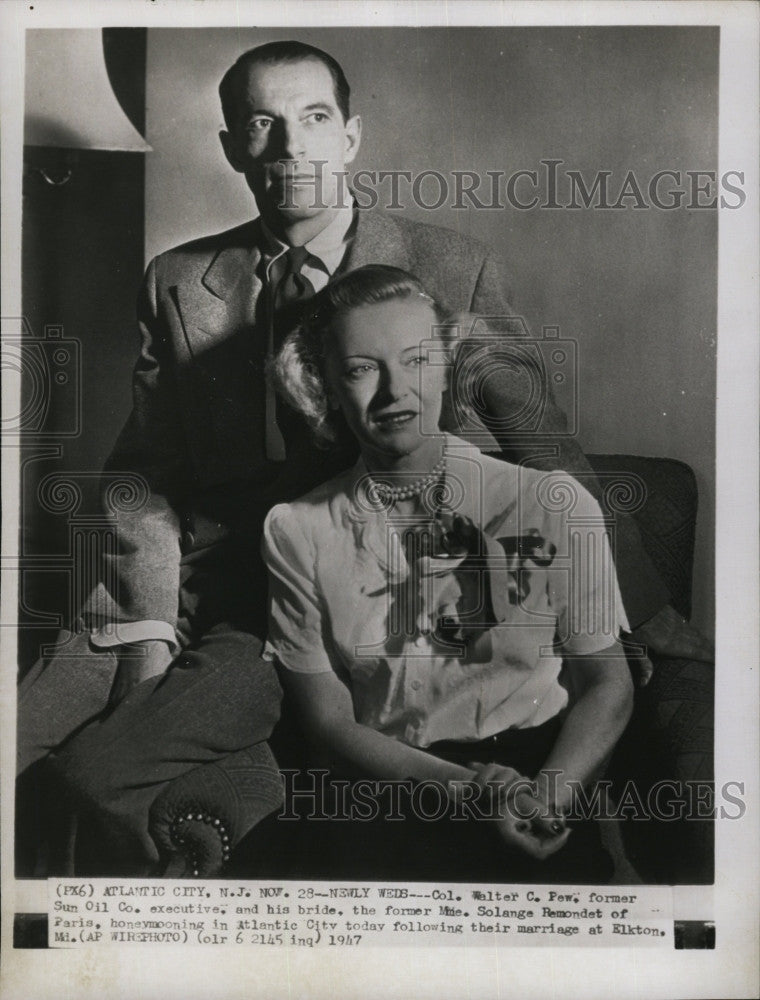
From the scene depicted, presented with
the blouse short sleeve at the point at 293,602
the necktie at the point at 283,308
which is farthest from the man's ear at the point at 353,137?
the blouse short sleeve at the point at 293,602

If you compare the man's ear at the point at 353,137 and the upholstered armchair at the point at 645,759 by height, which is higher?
the man's ear at the point at 353,137

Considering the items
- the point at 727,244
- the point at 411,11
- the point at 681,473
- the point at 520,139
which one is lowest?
the point at 681,473

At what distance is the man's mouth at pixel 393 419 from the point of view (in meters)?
1.60

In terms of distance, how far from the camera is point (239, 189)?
1.65m

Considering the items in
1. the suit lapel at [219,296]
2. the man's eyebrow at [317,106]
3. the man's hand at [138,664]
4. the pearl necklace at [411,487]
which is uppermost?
the man's eyebrow at [317,106]

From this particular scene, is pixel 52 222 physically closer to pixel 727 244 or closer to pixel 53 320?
pixel 53 320

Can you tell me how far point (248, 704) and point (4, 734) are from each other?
437 mm

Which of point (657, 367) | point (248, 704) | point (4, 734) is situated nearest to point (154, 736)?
point (248, 704)

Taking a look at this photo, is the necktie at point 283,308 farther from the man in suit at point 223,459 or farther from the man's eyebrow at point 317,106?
the man's eyebrow at point 317,106

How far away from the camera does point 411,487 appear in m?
1.61

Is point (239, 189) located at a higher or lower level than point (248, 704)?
higher

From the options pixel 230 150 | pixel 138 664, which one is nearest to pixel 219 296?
pixel 230 150

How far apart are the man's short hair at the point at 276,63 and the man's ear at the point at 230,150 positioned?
0.02m

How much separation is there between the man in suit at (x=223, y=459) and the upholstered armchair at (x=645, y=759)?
3 centimetres
